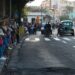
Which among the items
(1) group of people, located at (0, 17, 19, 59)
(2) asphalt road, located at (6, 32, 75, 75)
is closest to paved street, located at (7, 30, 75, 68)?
(2) asphalt road, located at (6, 32, 75, 75)

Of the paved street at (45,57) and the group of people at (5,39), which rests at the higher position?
the group of people at (5,39)

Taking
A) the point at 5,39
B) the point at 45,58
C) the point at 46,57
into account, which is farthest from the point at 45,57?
the point at 5,39

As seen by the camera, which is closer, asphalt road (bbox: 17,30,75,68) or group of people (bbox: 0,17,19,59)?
asphalt road (bbox: 17,30,75,68)

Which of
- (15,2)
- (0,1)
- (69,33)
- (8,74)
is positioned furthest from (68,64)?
(69,33)

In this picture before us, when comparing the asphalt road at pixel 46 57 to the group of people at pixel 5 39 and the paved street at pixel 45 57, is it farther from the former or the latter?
the group of people at pixel 5 39

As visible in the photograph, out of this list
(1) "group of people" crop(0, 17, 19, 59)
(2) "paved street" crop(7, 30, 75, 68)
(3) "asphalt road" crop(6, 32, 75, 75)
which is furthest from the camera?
(1) "group of people" crop(0, 17, 19, 59)

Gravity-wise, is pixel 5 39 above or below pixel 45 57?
above

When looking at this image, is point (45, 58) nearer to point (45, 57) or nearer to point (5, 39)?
point (45, 57)

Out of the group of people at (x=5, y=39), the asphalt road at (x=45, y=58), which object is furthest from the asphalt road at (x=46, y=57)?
the group of people at (x=5, y=39)

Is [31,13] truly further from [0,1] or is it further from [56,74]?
[56,74]

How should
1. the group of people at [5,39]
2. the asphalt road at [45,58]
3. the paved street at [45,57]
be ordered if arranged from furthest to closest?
the group of people at [5,39] < the paved street at [45,57] < the asphalt road at [45,58]

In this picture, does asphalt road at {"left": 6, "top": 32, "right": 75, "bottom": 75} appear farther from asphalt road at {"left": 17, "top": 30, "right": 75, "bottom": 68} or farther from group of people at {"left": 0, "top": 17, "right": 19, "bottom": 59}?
group of people at {"left": 0, "top": 17, "right": 19, "bottom": 59}

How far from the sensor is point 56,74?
45.1 ft

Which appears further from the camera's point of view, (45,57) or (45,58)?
(45,57)
